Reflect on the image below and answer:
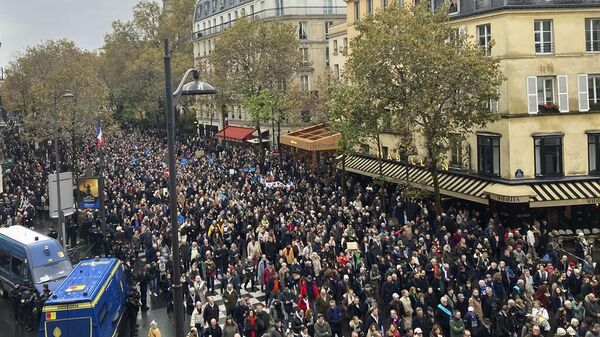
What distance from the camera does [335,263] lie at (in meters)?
22.1

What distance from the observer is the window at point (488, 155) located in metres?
32.2

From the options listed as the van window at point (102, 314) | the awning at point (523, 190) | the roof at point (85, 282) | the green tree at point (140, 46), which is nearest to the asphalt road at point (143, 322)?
the roof at point (85, 282)

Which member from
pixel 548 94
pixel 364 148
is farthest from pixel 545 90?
pixel 364 148

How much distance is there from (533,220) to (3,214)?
26.1 metres

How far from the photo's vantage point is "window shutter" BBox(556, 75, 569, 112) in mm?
31609

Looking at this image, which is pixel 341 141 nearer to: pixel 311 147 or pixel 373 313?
pixel 311 147

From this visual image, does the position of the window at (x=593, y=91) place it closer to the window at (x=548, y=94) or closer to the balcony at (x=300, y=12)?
the window at (x=548, y=94)

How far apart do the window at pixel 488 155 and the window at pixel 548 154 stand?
69.6 inches

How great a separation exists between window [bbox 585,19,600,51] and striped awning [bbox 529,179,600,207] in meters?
6.56

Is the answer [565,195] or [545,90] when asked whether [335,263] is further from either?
[545,90]

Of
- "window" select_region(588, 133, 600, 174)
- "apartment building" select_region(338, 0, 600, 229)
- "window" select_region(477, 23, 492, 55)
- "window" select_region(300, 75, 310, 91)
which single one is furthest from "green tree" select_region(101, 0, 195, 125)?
"window" select_region(588, 133, 600, 174)

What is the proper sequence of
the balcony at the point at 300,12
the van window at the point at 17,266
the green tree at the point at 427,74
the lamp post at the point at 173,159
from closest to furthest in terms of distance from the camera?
the lamp post at the point at 173,159
the van window at the point at 17,266
the green tree at the point at 427,74
the balcony at the point at 300,12

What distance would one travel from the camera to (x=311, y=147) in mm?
45031

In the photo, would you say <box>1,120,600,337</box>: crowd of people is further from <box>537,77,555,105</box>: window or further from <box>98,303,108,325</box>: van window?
<box>537,77,555,105</box>: window
